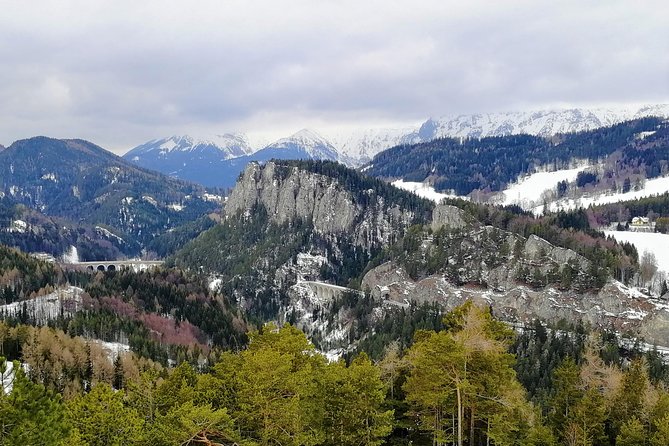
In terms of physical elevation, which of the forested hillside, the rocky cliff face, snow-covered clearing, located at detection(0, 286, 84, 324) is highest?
the forested hillside

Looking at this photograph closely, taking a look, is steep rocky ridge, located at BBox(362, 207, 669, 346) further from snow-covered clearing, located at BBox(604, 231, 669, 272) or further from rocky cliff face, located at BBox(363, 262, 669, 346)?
snow-covered clearing, located at BBox(604, 231, 669, 272)

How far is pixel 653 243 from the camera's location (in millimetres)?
182375

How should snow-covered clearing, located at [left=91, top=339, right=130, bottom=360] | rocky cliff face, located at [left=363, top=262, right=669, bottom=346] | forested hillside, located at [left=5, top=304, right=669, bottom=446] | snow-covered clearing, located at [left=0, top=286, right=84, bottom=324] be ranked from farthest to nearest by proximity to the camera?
snow-covered clearing, located at [left=0, top=286, right=84, bottom=324] < rocky cliff face, located at [left=363, top=262, right=669, bottom=346] < snow-covered clearing, located at [left=91, top=339, right=130, bottom=360] < forested hillside, located at [left=5, top=304, right=669, bottom=446]

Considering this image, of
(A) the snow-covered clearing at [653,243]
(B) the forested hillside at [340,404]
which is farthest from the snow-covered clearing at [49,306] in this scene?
(A) the snow-covered clearing at [653,243]

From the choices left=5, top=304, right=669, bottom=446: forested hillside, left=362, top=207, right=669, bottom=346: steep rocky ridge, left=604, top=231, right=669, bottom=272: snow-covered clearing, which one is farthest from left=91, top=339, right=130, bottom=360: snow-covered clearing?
left=604, top=231, right=669, bottom=272: snow-covered clearing

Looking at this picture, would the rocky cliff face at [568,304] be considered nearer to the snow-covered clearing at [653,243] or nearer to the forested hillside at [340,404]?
the snow-covered clearing at [653,243]

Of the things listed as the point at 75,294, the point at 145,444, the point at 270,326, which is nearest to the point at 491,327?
the point at 270,326

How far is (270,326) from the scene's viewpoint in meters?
49.8

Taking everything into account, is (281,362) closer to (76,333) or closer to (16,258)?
(76,333)

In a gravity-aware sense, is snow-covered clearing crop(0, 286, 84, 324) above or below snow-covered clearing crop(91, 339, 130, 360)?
above

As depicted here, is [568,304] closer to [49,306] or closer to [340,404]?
[340,404]

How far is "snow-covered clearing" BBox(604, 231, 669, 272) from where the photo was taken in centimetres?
16704

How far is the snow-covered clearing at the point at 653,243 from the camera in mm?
167038

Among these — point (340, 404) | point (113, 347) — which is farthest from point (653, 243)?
point (340, 404)
